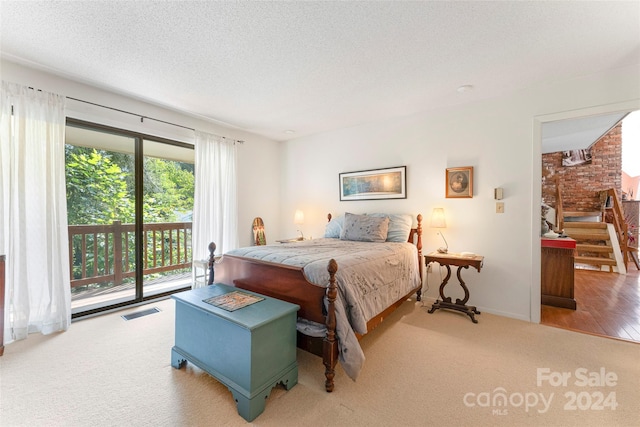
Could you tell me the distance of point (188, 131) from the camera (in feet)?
12.0

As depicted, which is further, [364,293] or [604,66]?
[604,66]

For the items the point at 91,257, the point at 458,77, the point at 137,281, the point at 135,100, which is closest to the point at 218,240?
the point at 137,281

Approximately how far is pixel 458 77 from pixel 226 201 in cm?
335

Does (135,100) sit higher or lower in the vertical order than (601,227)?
higher

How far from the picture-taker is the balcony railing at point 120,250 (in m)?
3.28

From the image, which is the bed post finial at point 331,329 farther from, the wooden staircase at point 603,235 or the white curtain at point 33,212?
the wooden staircase at point 603,235

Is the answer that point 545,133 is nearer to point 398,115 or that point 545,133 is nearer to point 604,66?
point 604,66

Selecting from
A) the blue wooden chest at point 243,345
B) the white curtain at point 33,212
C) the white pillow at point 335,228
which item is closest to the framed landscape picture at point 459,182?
the white pillow at point 335,228

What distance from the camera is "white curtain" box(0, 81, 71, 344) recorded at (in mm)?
2312

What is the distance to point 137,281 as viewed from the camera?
11.0ft

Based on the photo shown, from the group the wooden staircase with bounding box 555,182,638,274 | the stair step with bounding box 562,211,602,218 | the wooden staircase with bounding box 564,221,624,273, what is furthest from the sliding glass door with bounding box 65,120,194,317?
the stair step with bounding box 562,211,602,218

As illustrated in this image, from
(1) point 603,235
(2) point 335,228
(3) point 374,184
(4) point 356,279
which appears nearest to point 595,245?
(1) point 603,235

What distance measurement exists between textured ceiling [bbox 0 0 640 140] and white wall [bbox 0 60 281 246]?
162 mm

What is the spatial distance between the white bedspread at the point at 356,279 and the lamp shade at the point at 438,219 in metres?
0.49
